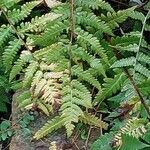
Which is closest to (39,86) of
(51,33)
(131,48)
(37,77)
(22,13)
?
(37,77)

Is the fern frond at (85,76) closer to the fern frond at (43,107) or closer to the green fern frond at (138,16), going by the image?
the fern frond at (43,107)

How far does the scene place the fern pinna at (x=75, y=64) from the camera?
8.22 ft

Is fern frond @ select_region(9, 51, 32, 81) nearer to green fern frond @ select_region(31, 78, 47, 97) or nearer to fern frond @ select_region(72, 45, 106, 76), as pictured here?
green fern frond @ select_region(31, 78, 47, 97)

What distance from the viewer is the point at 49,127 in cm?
251

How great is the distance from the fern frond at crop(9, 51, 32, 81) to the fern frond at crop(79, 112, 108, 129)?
46 cm

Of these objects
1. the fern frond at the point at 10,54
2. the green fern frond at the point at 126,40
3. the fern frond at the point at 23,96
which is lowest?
the fern frond at the point at 23,96

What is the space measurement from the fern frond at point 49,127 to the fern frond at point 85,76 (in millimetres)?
270

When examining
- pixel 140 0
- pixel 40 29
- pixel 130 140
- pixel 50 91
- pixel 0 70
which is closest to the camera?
pixel 130 140

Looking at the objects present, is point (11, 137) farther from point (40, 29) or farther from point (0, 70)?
point (40, 29)

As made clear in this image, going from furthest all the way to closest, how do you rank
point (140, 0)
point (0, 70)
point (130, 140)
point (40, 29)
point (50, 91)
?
point (140, 0) < point (0, 70) < point (40, 29) < point (50, 91) < point (130, 140)

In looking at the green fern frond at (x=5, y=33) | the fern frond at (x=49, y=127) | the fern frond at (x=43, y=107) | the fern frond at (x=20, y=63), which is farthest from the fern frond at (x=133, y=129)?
the green fern frond at (x=5, y=33)

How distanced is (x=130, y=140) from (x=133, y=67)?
24.9 inches

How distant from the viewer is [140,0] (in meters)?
3.14

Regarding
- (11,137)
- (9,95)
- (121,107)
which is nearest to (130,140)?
(121,107)
